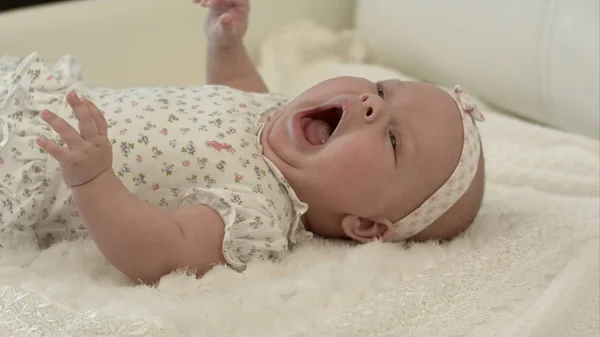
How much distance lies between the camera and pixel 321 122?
107 cm

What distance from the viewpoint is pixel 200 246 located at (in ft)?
2.97

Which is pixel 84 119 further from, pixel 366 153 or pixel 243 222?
pixel 366 153

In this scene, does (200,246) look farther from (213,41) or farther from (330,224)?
(213,41)

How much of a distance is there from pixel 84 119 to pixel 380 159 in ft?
1.35

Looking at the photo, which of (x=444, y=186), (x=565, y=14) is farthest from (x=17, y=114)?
(x=565, y=14)

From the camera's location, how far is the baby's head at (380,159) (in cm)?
100

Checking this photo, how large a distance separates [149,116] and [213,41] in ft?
1.03

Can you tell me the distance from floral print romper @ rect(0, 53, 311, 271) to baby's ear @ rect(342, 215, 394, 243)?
0.23ft

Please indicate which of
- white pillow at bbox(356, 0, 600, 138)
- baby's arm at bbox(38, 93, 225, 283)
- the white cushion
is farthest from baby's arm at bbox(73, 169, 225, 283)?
white pillow at bbox(356, 0, 600, 138)

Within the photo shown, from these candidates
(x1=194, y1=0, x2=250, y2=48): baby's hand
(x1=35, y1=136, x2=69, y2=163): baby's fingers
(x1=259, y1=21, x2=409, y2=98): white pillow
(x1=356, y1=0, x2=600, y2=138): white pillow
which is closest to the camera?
(x1=35, y1=136, x2=69, y2=163): baby's fingers

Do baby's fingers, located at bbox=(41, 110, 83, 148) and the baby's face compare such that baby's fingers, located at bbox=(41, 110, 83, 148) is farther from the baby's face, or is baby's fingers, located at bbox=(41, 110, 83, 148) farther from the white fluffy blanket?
the baby's face

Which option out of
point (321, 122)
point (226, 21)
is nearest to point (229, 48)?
point (226, 21)

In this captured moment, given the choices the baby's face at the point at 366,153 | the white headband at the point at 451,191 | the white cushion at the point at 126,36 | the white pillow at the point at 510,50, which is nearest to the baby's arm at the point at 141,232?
the baby's face at the point at 366,153

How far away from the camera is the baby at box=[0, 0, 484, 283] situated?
0.93m
